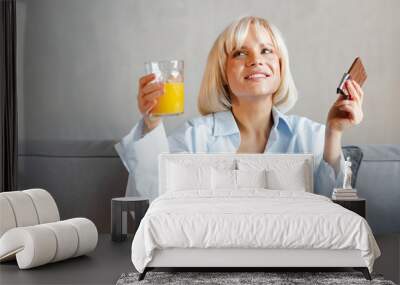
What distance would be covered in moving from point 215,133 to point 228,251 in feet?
6.65

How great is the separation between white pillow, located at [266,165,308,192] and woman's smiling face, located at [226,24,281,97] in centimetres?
75

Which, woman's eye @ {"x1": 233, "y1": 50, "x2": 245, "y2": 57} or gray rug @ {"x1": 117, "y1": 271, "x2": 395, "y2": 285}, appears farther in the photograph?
woman's eye @ {"x1": 233, "y1": 50, "x2": 245, "y2": 57}

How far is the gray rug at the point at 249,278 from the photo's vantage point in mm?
4375

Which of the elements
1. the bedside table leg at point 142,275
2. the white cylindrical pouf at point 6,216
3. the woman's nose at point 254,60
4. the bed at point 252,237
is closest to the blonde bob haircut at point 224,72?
the woman's nose at point 254,60

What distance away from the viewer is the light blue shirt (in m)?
6.29

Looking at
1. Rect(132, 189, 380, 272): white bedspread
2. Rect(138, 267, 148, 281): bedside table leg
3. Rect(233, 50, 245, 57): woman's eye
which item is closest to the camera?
Rect(132, 189, 380, 272): white bedspread

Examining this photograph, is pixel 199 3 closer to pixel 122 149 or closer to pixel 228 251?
pixel 122 149

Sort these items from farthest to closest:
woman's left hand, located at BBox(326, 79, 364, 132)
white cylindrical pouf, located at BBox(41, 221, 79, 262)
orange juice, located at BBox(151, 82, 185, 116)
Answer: woman's left hand, located at BBox(326, 79, 364, 132) → orange juice, located at BBox(151, 82, 185, 116) → white cylindrical pouf, located at BBox(41, 221, 79, 262)

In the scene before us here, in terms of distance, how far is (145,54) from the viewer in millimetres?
6426

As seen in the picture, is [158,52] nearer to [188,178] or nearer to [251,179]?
[188,178]

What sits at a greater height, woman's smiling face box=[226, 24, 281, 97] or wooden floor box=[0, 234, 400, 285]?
woman's smiling face box=[226, 24, 281, 97]

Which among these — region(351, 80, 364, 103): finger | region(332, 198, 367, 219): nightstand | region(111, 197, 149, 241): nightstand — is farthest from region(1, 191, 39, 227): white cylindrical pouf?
region(351, 80, 364, 103): finger

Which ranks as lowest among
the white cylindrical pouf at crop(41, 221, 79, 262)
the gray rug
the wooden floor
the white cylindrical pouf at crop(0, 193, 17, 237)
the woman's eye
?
the wooden floor

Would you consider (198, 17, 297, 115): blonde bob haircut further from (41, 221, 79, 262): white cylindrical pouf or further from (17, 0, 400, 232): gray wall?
(41, 221, 79, 262): white cylindrical pouf
